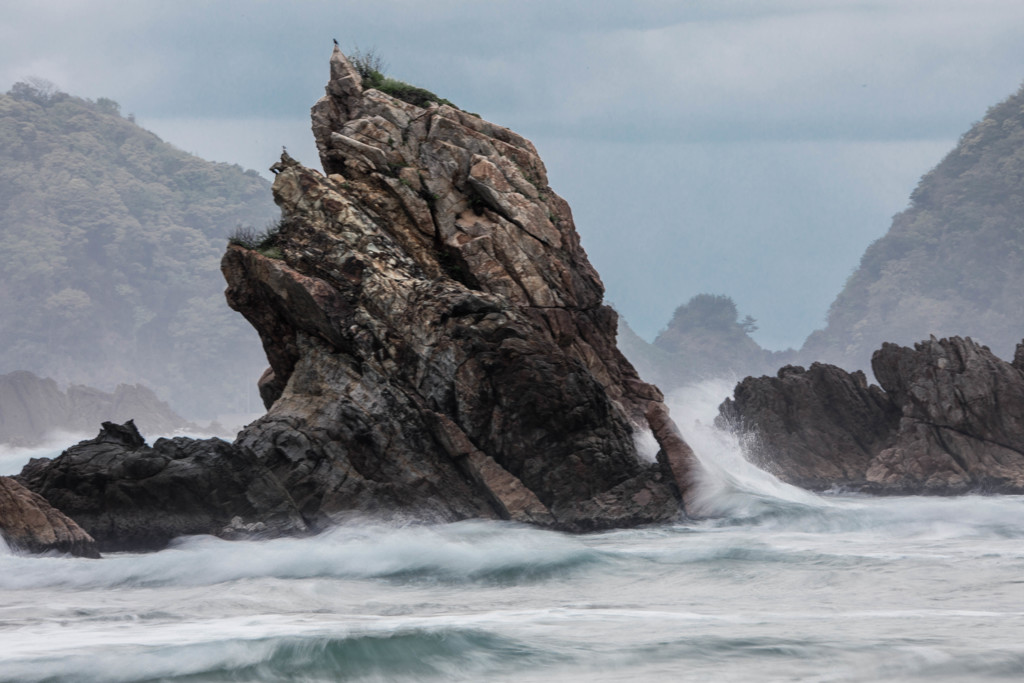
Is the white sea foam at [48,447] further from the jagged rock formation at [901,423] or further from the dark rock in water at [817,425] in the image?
the jagged rock formation at [901,423]

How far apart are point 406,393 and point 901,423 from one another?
17.7 metres

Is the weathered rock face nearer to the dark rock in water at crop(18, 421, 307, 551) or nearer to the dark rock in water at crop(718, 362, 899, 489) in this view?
the dark rock in water at crop(18, 421, 307, 551)

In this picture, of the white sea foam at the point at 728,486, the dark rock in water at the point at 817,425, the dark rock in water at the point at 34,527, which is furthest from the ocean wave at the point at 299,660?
the dark rock in water at the point at 817,425

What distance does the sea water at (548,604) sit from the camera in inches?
420

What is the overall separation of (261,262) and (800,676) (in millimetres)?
14414

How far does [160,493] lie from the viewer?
61.1ft

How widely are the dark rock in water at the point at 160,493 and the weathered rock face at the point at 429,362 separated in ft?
2.17

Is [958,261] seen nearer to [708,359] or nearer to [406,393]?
[708,359]

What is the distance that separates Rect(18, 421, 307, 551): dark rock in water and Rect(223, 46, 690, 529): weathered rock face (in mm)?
661

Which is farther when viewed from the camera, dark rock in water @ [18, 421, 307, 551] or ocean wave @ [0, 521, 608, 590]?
dark rock in water @ [18, 421, 307, 551]

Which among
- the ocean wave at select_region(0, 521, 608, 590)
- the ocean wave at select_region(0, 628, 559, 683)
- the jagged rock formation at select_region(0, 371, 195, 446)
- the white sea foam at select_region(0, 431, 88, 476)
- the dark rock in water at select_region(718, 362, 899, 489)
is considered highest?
the jagged rock formation at select_region(0, 371, 195, 446)

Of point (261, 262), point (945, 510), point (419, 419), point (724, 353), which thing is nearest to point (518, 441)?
point (419, 419)

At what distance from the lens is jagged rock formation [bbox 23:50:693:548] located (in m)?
19.0

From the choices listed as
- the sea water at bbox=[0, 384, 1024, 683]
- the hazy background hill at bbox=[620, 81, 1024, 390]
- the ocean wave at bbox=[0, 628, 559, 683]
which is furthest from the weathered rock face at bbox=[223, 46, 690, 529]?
the hazy background hill at bbox=[620, 81, 1024, 390]
